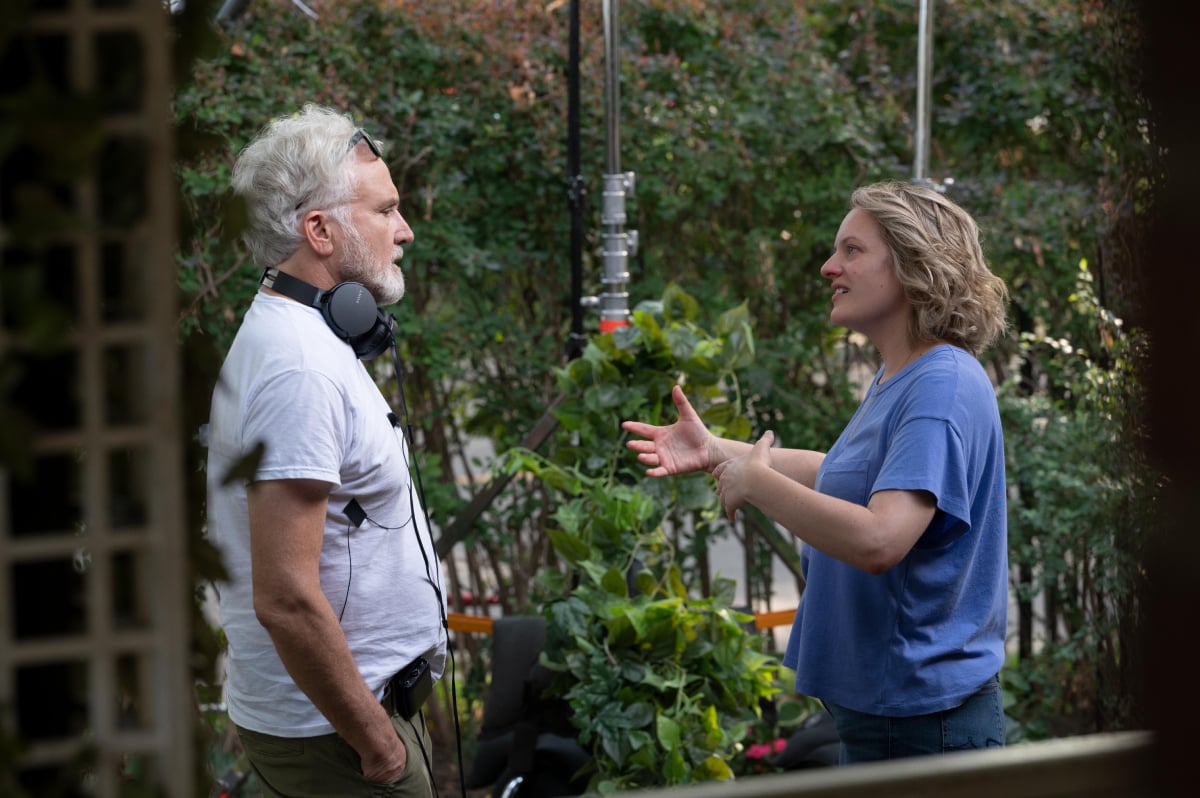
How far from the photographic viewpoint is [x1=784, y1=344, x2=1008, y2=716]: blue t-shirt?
6.01ft


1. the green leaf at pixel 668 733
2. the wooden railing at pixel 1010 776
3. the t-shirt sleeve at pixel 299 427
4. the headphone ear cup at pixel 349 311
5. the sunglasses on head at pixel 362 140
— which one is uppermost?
the sunglasses on head at pixel 362 140

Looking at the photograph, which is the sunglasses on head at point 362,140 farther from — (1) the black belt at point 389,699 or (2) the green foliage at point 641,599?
(2) the green foliage at point 641,599

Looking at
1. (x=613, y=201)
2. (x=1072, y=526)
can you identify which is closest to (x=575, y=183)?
(x=613, y=201)

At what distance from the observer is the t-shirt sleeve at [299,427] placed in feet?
5.69

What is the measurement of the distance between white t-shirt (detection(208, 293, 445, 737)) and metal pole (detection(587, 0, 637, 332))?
1.77 m

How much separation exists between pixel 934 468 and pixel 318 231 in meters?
1.07

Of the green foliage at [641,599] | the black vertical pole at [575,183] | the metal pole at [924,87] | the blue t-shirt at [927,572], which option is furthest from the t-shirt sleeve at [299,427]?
the metal pole at [924,87]

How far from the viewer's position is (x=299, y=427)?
176cm

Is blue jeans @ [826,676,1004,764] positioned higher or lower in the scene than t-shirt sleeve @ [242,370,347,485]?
lower

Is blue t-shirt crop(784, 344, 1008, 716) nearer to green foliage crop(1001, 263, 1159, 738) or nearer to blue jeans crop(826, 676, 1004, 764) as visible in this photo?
blue jeans crop(826, 676, 1004, 764)

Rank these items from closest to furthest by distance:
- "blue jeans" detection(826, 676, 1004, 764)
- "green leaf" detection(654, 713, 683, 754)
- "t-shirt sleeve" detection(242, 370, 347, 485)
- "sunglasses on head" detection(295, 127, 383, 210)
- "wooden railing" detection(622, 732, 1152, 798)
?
"wooden railing" detection(622, 732, 1152, 798) → "t-shirt sleeve" detection(242, 370, 347, 485) → "blue jeans" detection(826, 676, 1004, 764) → "sunglasses on head" detection(295, 127, 383, 210) → "green leaf" detection(654, 713, 683, 754)

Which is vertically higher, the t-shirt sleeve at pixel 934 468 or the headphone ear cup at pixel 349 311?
the headphone ear cup at pixel 349 311

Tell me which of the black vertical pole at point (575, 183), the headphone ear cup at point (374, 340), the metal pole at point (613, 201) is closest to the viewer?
the headphone ear cup at point (374, 340)

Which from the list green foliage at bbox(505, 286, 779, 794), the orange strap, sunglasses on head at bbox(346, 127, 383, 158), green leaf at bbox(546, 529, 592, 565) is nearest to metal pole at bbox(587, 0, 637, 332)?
green foliage at bbox(505, 286, 779, 794)
